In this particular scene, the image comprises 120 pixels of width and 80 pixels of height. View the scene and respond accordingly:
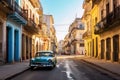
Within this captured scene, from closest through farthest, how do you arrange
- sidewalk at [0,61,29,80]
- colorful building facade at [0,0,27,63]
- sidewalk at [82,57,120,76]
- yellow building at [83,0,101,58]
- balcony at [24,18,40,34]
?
1. sidewalk at [0,61,29,80]
2. sidewalk at [82,57,120,76]
3. colorful building facade at [0,0,27,63]
4. balcony at [24,18,40,34]
5. yellow building at [83,0,101,58]

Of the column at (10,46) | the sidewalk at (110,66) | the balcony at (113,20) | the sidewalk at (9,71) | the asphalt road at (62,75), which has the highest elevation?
the balcony at (113,20)

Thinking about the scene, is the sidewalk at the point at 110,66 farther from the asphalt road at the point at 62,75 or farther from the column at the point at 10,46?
the column at the point at 10,46

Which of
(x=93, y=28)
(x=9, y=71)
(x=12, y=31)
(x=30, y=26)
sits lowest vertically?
(x=9, y=71)

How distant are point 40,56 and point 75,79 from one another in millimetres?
8748

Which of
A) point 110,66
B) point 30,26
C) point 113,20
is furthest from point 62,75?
point 30,26

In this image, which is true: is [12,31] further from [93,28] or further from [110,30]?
[93,28]

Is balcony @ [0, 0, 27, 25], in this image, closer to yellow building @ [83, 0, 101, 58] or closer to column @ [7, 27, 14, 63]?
column @ [7, 27, 14, 63]

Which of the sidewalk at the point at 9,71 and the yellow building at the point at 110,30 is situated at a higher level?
the yellow building at the point at 110,30

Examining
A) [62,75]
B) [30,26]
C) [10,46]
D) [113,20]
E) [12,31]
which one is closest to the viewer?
[62,75]

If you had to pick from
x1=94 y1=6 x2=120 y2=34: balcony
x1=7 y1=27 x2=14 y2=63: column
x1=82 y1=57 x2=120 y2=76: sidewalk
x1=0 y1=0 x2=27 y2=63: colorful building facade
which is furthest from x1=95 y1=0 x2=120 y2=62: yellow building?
x1=7 y1=27 x2=14 y2=63: column

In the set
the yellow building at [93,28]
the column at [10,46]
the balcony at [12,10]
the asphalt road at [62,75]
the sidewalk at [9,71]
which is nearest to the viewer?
the asphalt road at [62,75]

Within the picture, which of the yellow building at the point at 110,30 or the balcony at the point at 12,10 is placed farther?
the yellow building at the point at 110,30

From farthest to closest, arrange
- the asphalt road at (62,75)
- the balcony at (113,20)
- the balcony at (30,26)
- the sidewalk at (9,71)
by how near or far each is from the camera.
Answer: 1. the balcony at (30,26)
2. the balcony at (113,20)
3. the sidewalk at (9,71)
4. the asphalt road at (62,75)

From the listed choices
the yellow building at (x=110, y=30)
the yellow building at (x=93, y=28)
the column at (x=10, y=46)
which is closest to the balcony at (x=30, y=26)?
the column at (x=10, y=46)
